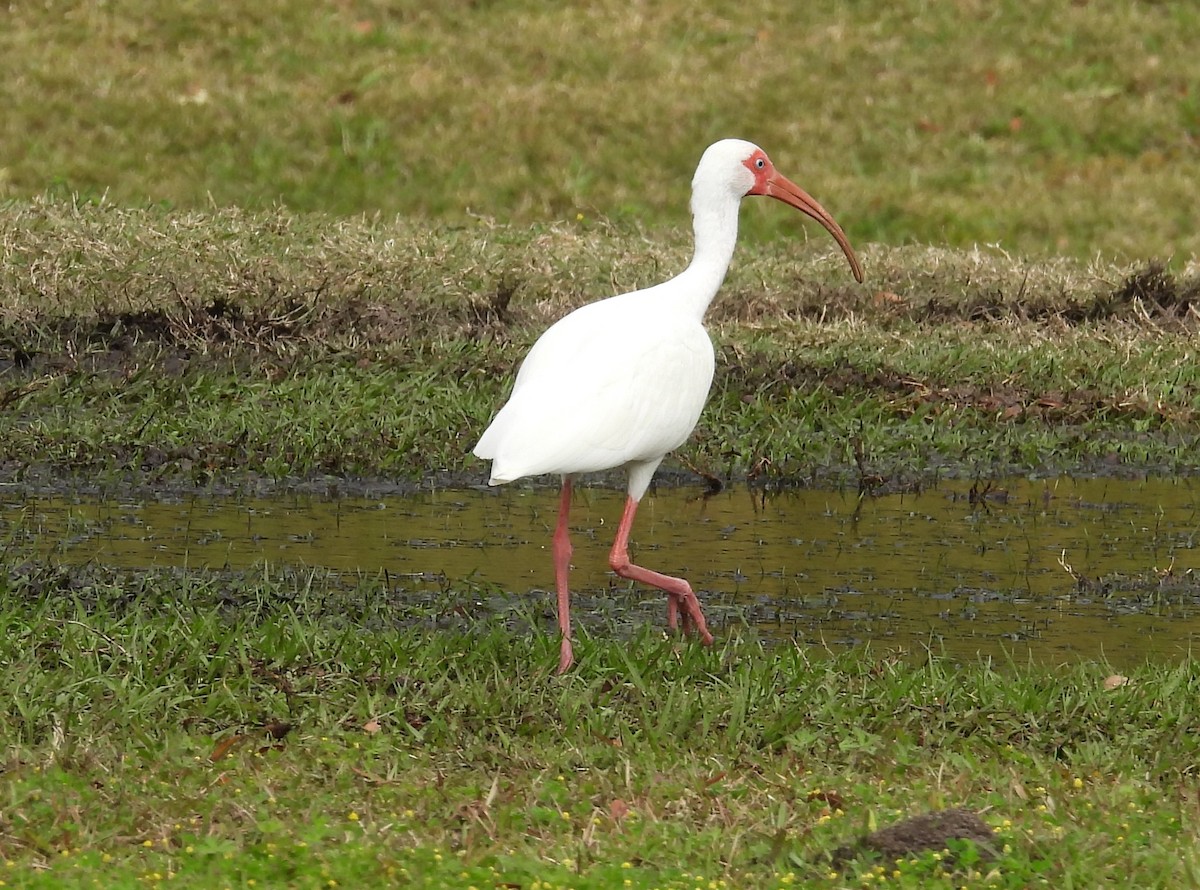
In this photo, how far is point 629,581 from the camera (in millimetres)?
7352

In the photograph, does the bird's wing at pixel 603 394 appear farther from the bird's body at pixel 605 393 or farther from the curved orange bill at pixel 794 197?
the curved orange bill at pixel 794 197

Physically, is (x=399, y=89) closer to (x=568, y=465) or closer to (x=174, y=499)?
(x=174, y=499)

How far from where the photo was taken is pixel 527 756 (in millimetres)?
5191

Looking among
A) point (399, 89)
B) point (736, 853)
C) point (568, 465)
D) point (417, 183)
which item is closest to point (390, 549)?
point (568, 465)

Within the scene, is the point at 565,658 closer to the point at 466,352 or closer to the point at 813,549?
the point at 813,549

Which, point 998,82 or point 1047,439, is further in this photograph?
point 998,82

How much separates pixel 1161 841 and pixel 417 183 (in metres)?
11.6

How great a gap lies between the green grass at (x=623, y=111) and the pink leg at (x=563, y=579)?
27.1 feet

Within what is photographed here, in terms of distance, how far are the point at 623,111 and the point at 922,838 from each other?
12559 millimetres

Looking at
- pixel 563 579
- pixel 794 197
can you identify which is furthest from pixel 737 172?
pixel 563 579

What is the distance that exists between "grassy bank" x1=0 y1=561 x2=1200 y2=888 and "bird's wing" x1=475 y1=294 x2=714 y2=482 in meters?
0.52

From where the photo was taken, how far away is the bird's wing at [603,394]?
19.8 ft

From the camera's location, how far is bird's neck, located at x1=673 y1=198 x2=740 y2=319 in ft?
22.4

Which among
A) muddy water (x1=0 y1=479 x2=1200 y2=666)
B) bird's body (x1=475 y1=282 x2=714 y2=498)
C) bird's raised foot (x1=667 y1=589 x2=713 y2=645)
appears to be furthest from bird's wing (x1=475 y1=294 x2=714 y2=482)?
muddy water (x1=0 y1=479 x2=1200 y2=666)
